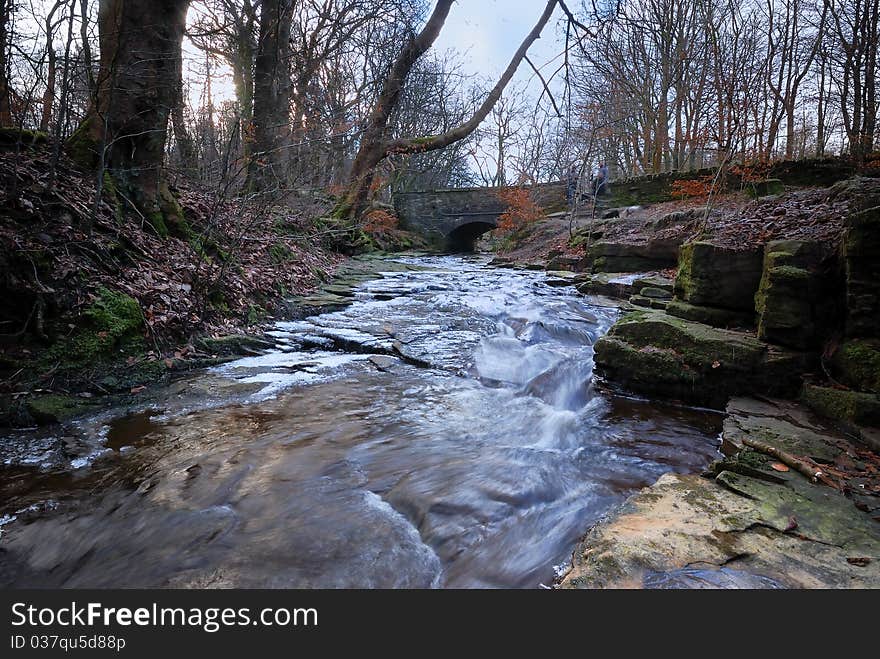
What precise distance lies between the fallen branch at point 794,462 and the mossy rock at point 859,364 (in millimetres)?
1121

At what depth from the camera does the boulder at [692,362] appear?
12.7ft

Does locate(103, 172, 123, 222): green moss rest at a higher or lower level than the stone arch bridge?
lower

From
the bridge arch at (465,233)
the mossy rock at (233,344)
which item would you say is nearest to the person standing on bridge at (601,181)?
the bridge arch at (465,233)

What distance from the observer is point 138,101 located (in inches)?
198

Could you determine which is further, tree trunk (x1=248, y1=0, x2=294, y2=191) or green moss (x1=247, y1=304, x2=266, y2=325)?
tree trunk (x1=248, y1=0, x2=294, y2=191)

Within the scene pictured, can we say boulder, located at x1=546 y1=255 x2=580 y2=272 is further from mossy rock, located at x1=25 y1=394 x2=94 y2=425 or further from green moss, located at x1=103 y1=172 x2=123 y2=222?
mossy rock, located at x1=25 y1=394 x2=94 y2=425

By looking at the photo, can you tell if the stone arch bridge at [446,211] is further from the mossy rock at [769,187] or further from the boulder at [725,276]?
the boulder at [725,276]

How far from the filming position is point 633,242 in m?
10.6

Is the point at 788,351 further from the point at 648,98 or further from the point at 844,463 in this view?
the point at 648,98

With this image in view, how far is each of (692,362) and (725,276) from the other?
4.47 ft

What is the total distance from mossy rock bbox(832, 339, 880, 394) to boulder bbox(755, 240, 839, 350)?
0.33 metres

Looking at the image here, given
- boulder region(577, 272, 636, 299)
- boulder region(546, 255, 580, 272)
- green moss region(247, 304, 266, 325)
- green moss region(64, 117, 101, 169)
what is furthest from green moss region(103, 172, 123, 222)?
boulder region(546, 255, 580, 272)

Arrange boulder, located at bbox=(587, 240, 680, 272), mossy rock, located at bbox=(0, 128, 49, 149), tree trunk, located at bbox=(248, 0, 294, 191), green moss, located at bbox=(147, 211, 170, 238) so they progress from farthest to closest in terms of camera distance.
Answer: boulder, located at bbox=(587, 240, 680, 272), tree trunk, located at bbox=(248, 0, 294, 191), green moss, located at bbox=(147, 211, 170, 238), mossy rock, located at bbox=(0, 128, 49, 149)

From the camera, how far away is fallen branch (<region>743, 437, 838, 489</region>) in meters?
2.44
